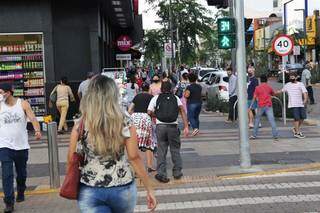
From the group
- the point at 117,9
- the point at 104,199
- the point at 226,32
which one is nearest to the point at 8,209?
the point at 104,199

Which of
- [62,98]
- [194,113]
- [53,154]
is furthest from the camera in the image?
[62,98]

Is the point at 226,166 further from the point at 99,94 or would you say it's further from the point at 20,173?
the point at 99,94

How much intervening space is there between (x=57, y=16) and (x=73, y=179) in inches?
624

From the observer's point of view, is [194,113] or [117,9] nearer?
[194,113]

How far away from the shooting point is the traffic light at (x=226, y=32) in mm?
10828

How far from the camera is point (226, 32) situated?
10.8m

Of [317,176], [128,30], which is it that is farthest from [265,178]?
[128,30]

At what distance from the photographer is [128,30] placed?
1441 inches

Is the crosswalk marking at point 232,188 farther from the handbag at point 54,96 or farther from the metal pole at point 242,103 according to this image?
the handbag at point 54,96

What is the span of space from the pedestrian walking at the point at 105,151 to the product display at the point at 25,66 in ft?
48.4

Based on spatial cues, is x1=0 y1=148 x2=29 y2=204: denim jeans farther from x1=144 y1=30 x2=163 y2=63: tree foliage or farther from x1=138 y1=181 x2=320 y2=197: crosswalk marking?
x1=144 y1=30 x2=163 y2=63: tree foliage

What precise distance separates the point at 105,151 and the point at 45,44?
14.7 m

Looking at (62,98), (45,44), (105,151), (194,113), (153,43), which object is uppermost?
(153,43)

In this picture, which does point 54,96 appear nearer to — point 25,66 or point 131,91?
point 25,66
